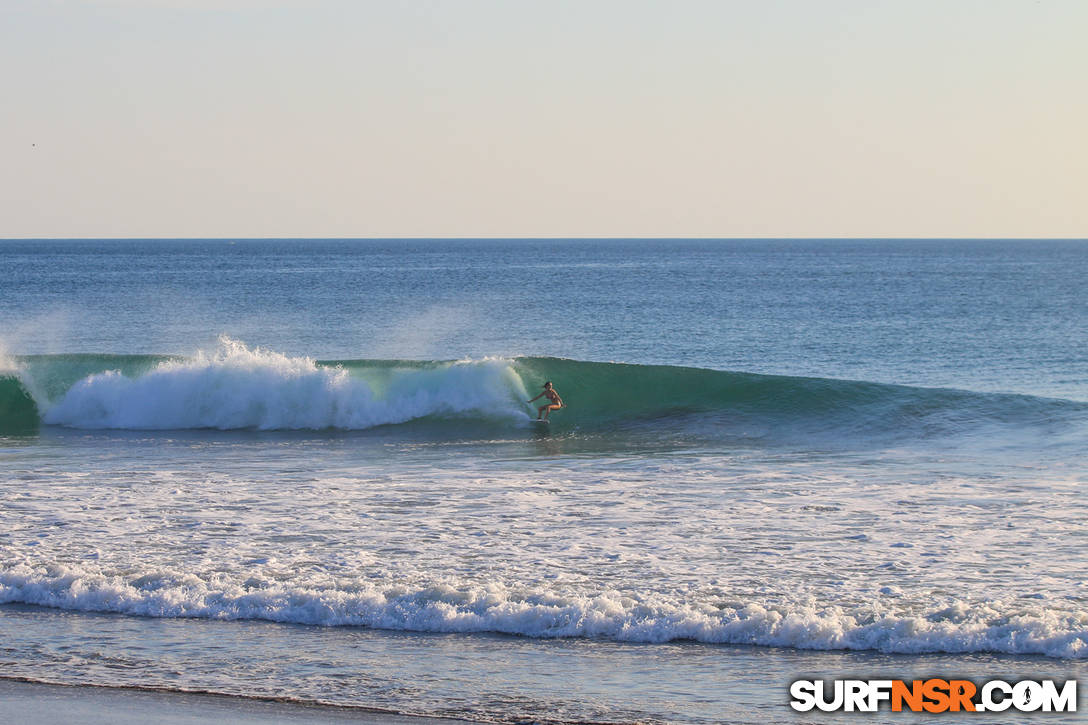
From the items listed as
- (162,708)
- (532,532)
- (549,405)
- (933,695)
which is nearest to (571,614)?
(933,695)

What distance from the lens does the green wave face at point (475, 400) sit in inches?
789

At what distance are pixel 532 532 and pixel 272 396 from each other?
11661mm

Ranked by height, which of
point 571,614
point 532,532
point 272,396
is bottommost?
point 571,614

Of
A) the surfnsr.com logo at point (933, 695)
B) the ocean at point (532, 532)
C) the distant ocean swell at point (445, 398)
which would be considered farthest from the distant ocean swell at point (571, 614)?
the distant ocean swell at point (445, 398)

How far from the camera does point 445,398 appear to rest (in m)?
21.9

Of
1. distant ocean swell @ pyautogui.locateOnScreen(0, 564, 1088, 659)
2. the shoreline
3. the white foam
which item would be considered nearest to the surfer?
the white foam

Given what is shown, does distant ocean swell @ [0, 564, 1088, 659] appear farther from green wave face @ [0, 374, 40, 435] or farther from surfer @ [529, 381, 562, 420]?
green wave face @ [0, 374, 40, 435]

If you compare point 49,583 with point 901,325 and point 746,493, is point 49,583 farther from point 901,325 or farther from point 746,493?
point 901,325

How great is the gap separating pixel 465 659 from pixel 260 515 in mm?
4924

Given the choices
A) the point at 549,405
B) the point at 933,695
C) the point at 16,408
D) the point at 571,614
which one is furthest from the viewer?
the point at 16,408

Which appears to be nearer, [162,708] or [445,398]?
[162,708]

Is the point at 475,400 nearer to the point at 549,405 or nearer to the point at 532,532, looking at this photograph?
the point at 549,405

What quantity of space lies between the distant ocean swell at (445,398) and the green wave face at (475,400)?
33 millimetres

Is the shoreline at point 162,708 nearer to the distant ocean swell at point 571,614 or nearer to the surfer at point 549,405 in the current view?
the distant ocean swell at point 571,614
